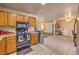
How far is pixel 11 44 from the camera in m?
1.95

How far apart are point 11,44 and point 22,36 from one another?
0.26 meters

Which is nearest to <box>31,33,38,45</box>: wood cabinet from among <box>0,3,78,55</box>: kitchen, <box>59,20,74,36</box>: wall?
<box>0,3,78,55</box>: kitchen

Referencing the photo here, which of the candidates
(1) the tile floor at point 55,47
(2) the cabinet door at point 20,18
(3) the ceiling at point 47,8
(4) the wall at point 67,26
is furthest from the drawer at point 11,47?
(4) the wall at point 67,26

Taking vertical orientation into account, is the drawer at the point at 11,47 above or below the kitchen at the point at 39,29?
below

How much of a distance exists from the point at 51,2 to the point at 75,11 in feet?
1.54

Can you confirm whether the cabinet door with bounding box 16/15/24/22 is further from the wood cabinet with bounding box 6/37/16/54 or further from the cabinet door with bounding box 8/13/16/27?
the wood cabinet with bounding box 6/37/16/54

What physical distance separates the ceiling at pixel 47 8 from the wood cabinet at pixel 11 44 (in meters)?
0.55

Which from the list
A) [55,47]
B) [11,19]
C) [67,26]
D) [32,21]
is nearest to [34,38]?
[32,21]

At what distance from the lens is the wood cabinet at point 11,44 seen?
1923 mm

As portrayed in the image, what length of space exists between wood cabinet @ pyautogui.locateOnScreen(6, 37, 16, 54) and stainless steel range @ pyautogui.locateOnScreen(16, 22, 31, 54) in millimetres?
78

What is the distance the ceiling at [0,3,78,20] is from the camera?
1.98 metres

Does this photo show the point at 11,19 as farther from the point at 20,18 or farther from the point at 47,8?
the point at 47,8

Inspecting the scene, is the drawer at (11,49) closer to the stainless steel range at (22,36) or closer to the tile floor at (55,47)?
the stainless steel range at (22,36)
